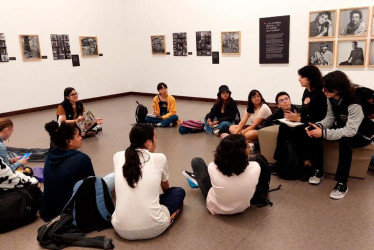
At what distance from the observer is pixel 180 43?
1171cm

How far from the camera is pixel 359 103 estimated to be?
13.1ft

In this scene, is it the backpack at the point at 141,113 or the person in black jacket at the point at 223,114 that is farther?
the backpack at the point at 141,113

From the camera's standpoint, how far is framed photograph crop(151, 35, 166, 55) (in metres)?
12.2

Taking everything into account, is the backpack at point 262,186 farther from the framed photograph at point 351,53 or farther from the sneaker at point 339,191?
the framed photograph at point 351,53

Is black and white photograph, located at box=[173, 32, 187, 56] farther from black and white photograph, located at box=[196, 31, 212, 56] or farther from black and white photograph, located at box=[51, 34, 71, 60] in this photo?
black and white photograph, located at box=[51, 34, 71, 60]

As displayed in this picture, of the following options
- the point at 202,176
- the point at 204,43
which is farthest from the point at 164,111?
the point at 202,176

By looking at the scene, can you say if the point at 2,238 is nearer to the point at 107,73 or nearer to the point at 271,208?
the point at 271,208

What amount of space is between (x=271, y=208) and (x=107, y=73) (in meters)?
10.5

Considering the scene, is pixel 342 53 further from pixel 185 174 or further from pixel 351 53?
pixel 185 174

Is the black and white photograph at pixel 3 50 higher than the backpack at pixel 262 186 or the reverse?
higher

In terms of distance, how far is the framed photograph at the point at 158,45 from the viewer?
481 inches

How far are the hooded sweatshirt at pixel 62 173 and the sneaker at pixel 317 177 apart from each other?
115 inches

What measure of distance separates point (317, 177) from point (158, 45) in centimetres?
927

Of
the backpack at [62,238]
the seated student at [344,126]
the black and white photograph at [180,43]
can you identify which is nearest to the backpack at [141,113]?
the black and white photograph at [180,43]
